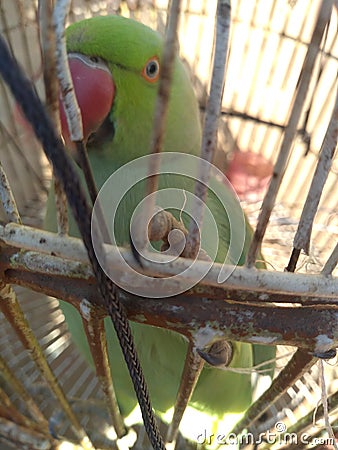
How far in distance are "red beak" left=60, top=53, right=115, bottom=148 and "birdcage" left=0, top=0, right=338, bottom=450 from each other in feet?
0.22

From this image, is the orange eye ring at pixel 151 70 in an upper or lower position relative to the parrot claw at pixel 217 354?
upper

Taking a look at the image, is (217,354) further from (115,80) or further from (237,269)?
(115,80)

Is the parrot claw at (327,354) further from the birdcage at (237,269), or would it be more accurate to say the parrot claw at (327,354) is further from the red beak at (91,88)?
the red beak at (91,88)

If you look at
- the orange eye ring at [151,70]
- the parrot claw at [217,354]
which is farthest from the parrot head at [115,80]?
the parrot claw at [217,354]

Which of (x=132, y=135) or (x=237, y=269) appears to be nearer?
(x=237, y=269)

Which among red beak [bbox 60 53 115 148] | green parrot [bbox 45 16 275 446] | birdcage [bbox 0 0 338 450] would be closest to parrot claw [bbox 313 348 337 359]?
birdcage [bbox 0 0 338 450]

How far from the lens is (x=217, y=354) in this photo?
0.27 m

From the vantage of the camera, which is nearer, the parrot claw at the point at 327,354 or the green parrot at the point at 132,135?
the parrot claw at the point at 327,354

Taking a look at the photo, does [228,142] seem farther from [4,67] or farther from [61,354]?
[4,67]

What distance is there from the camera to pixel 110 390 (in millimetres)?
326

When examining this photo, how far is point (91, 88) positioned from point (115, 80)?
3 cm

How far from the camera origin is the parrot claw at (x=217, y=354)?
25 cm

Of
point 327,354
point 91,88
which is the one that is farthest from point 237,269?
point 91,88

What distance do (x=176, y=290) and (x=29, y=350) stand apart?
143mm
